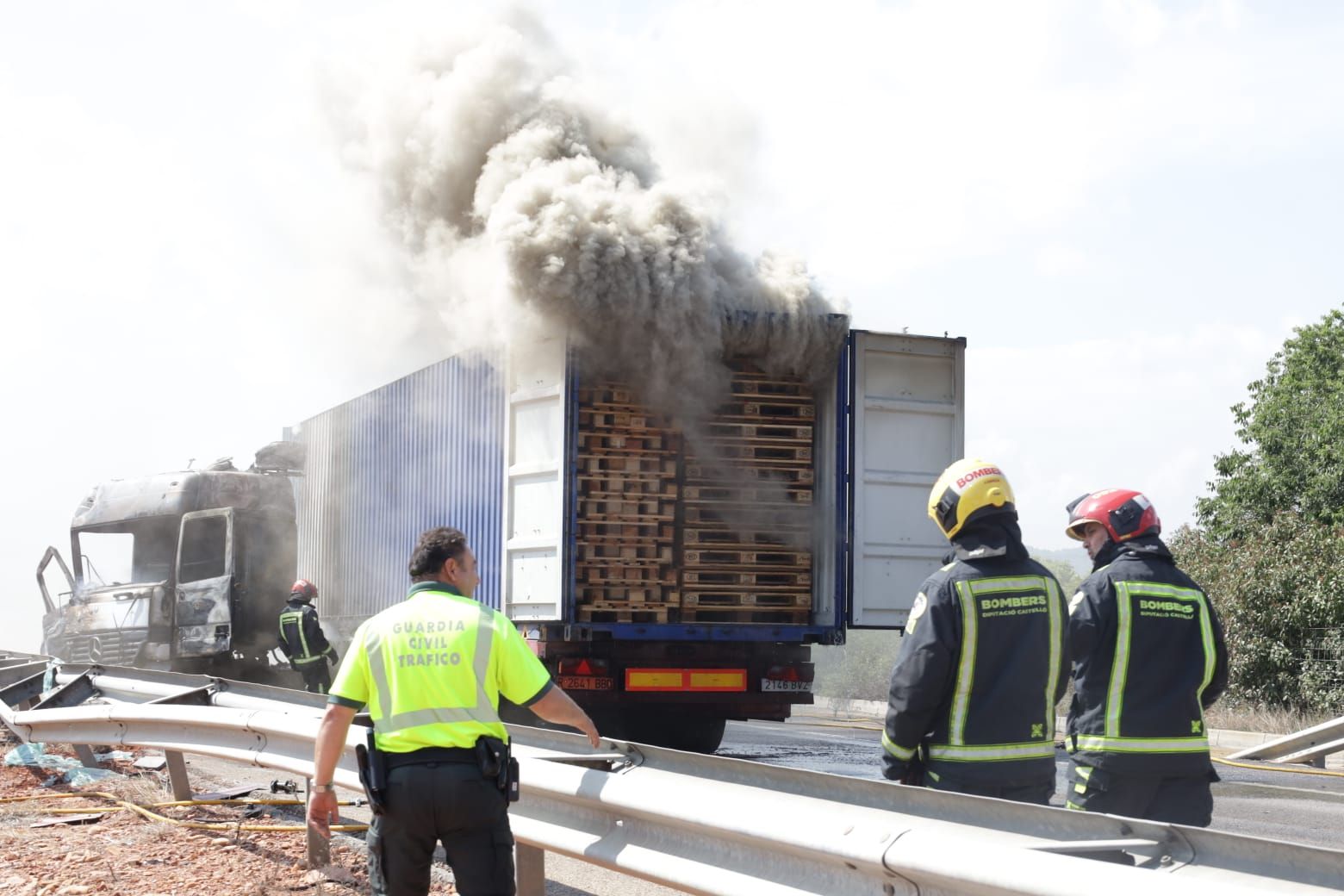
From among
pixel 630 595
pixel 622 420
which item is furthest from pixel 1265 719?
pixel 622 420

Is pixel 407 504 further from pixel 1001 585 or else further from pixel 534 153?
pixel 1001 585

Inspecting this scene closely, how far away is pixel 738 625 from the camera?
11.4 m

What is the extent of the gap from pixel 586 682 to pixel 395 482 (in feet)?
14.6

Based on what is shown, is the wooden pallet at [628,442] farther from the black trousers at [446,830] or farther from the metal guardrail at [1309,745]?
the black trousers at [446,830]

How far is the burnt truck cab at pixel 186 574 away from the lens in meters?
16.3

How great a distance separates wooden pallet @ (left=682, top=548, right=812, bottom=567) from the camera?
11.4 metres

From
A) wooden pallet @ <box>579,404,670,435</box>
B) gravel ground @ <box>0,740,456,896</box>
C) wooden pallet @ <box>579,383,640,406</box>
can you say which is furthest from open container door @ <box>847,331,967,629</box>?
gravel ground @ <box>0,740,456,896</box>

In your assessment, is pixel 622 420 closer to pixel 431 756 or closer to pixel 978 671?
pixel 431 756

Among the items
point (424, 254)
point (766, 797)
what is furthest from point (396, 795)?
point (424, 254)

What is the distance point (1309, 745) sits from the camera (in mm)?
12945

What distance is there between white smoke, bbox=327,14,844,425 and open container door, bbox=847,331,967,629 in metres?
0.51

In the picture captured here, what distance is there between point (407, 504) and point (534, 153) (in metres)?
3.67

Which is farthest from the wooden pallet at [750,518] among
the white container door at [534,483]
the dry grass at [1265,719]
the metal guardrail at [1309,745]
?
the dry grass at [1265,719]

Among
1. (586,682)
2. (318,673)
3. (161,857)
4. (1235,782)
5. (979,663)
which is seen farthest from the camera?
(318,673)
